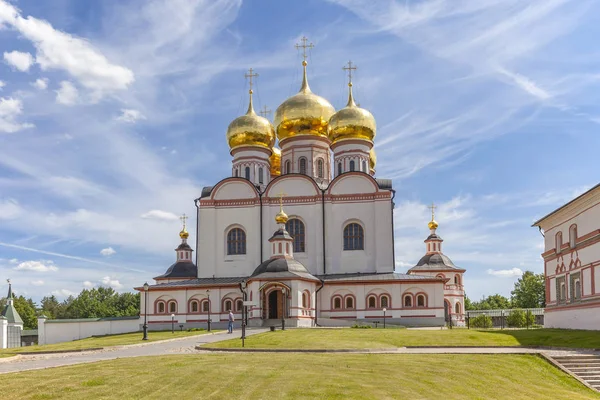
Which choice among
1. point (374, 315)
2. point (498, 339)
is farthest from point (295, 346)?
point (374, 315)

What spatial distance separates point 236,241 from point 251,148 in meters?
8.30

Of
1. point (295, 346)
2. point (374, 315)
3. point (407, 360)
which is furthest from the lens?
point (374, 315)

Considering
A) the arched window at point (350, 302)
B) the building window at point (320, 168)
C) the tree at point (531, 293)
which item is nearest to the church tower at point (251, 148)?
the building window at point (320, 168)

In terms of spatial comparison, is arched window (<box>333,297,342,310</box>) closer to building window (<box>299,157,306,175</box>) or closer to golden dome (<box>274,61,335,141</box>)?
building window (<box>299,157,306,175</box>)

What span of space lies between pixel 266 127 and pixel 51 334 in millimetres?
21950

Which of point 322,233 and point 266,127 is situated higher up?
point 266,127

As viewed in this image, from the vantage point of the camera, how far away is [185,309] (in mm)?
46875

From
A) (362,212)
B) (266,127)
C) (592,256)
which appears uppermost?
(266,127)

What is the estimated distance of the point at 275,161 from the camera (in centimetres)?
5922

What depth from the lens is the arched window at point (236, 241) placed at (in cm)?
4897

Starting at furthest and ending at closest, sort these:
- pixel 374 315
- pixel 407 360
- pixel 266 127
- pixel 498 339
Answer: pixel 266 127 < pixel 374 315 < pixel 498 339 < pixel 407 360

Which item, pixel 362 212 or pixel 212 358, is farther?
pixel 362 212

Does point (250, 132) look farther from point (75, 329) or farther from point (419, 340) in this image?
point (419, 340)

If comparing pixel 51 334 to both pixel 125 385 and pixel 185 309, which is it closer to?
pixel 185 309
